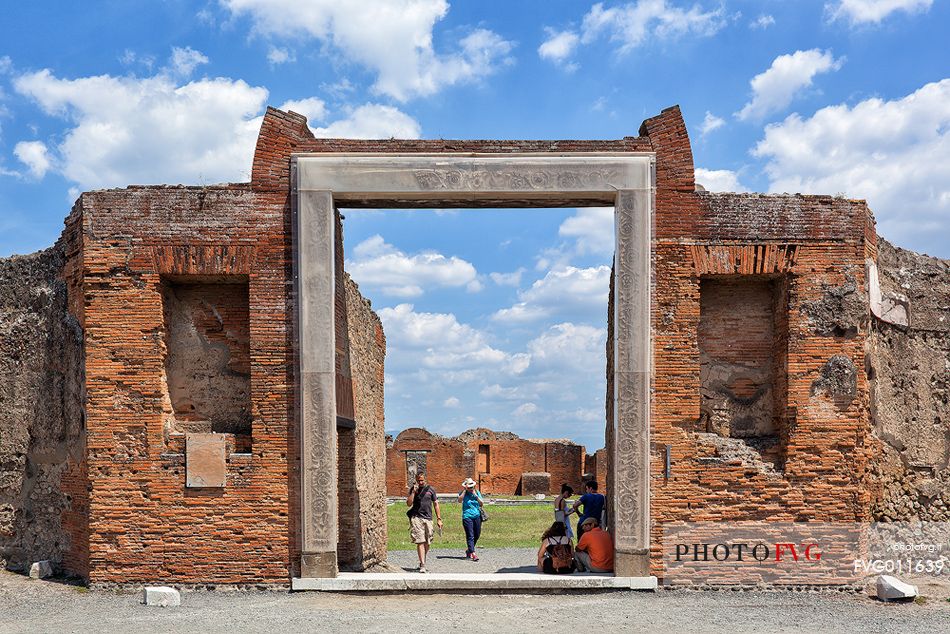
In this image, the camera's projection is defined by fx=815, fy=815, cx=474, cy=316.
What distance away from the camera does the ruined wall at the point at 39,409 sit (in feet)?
30.3

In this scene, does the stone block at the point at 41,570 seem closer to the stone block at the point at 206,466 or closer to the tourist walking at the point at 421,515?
the stone block at the point at 206,466

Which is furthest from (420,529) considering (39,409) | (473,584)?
(39,409)

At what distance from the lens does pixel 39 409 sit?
31.3 feet

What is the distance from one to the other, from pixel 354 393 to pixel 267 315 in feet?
8.52

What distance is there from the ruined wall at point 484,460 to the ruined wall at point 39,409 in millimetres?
21063

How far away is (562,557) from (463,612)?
5.32 feet

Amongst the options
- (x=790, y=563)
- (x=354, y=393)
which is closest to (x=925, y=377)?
(x=790, y=563)

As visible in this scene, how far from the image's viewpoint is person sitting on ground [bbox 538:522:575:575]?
28.8 feet

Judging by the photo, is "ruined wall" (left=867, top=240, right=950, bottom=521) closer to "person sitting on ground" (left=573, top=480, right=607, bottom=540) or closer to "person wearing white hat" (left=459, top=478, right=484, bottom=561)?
"person sitting on ground" (left=573, top=480, right=607, bottom=540)

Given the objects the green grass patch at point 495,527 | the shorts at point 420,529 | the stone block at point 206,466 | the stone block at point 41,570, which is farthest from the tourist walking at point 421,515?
the green grass patch at point 495,527

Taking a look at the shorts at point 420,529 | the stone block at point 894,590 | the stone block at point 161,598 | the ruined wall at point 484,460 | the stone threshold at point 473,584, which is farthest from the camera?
the ruined wall at point 484,460

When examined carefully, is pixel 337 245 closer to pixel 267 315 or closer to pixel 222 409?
pixel 267 315

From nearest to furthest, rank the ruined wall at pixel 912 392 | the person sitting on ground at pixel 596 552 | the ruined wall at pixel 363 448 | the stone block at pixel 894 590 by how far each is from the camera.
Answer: the stone block at pixel 894 590 → the person sitting on ground at pixel 596 552 → the ruined wall at pixel 912 392 → the ruined wall at pixel 363 448

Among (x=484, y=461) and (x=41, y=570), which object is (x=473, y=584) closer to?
(x=41, y=570)
